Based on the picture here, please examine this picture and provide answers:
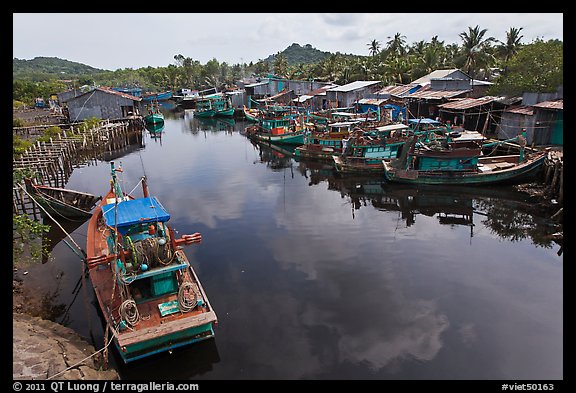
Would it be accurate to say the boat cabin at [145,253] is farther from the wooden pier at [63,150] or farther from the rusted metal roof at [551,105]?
the rusted metal roof at [551,105]

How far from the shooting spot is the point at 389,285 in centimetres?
1362

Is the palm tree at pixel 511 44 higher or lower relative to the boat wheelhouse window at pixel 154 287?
higher

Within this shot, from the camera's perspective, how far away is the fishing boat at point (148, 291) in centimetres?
959

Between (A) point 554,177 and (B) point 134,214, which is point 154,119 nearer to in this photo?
(B) point 134,214

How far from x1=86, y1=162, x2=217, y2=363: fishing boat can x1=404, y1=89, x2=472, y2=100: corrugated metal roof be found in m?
32.2

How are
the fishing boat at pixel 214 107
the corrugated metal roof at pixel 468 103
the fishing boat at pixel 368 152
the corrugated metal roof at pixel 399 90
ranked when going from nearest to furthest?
the fishing boat at pixel 368 152, the corrugated metal roof at pixel 468 103, the corrugated metal roof at pixel 399 90, the fishing boat at pixel 214 107

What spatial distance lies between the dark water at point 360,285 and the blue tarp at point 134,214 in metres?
2.93

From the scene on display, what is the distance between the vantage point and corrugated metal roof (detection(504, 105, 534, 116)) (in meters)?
26.5

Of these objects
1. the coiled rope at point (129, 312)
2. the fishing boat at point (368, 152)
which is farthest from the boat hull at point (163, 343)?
the fishing boat at point (368, 152)

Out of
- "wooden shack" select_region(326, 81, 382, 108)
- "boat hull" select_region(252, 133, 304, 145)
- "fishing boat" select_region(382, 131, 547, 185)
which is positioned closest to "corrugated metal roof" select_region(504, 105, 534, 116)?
"fishing boat" select_region(382, 131, 547, 185)

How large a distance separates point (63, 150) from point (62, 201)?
13056 mm

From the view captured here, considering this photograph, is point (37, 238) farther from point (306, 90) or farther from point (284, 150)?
point (306, 90)

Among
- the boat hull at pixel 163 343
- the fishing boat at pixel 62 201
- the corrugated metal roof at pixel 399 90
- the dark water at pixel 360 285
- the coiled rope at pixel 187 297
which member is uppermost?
the corrugated metal roof at pixel 399 90

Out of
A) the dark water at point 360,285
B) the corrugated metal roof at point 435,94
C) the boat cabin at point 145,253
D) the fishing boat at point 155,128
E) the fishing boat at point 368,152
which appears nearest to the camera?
the dark water at point 360,285
